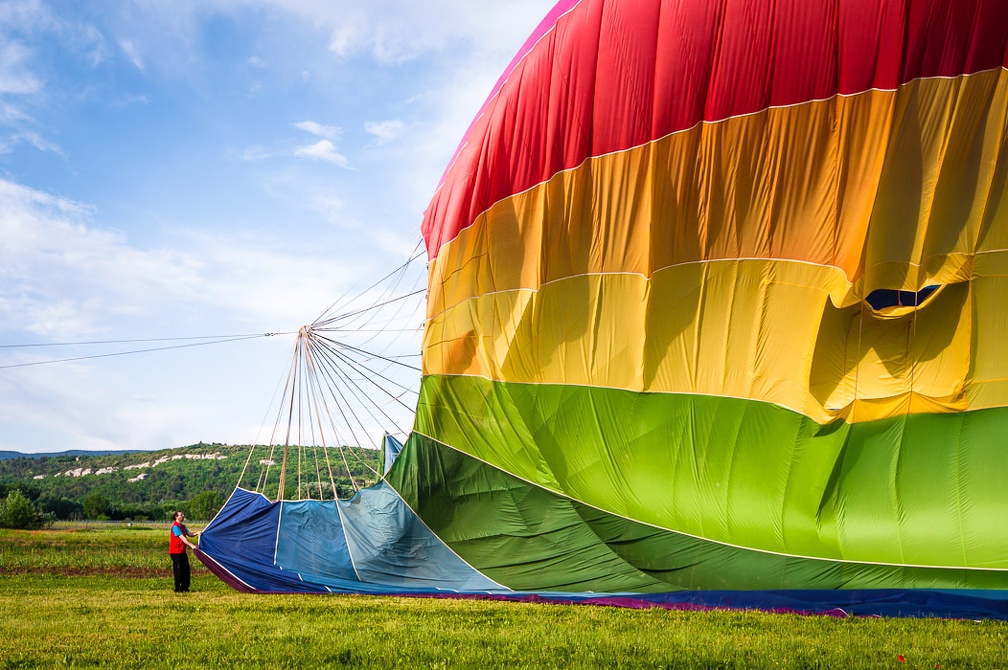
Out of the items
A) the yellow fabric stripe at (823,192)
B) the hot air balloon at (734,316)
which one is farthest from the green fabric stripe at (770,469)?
the yellow fabric stripe at (823,192)

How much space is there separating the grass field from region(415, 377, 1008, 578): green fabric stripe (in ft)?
2.75

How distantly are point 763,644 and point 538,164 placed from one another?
198 inches

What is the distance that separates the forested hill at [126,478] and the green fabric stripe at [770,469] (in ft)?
150

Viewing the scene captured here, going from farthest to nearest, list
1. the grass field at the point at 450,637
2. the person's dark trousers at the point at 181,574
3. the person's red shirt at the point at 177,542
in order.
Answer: the person's red shirt at the point at 177,542 < the person's dark trousers at the point at 181,574 < the grass field at the point at 450,637

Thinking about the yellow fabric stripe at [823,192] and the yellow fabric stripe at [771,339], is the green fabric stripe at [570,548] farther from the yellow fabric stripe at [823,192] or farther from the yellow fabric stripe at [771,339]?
the yellow fabric stripe at [823,192]

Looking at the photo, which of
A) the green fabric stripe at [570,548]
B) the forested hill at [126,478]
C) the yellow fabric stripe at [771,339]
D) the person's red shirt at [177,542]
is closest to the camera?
the yellow fabric stripe at [771,339]

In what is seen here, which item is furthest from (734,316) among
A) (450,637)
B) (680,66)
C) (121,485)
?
(121,485)

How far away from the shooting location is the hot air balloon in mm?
6918

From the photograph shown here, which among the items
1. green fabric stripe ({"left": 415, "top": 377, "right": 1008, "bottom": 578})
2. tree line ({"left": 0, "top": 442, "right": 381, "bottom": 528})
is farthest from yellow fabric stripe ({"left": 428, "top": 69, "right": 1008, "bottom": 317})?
tree line ({"left": 0, "top": 442, "right": 381, "bottom": 528})

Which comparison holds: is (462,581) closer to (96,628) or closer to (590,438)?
(590,438)

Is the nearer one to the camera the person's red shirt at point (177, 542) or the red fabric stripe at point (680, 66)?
the red fabric stripe at point (680, 66)

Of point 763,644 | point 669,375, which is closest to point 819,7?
point 669,375

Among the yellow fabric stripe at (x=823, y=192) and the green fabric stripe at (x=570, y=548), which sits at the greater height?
the yellow fabric stripe at (x=823, y=192)

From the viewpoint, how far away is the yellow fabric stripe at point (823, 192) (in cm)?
688
